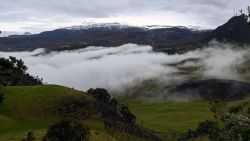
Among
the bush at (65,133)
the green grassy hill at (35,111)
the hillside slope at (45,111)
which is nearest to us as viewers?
the bush at (65,133)

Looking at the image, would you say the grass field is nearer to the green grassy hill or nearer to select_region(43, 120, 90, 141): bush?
the green grassy hill

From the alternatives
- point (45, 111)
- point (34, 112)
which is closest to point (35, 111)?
point (34, 112)

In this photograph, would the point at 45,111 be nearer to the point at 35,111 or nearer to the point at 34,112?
the point at 35,111

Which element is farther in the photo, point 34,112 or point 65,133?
point 34,112

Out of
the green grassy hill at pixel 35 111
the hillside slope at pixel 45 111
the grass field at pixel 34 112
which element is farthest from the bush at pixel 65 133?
the hillside slope at pixel 45 111

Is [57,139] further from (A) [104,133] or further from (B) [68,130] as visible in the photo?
(A) [104,133]

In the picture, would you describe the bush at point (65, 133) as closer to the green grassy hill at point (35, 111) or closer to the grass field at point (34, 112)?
the grass field at point (34, 112)

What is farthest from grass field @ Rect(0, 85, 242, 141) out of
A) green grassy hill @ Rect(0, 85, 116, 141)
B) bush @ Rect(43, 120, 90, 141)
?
bush @ Rect(43, 120, 90, 141)

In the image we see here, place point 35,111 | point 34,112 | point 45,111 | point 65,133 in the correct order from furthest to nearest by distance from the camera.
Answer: point 45,111
point 35,111
point 34,112
point 65,133

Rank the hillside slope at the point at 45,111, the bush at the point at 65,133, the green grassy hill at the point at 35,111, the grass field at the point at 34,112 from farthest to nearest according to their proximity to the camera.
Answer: the hillside slope at the point at 45,111 → the green grassy hill at the point at 35,111 → the grass field at the point at 34,112 → the bush at the point at 65,133

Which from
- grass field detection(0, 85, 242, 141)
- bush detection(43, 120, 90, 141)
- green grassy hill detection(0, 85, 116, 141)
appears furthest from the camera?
green grassy hill detection(0, 85, 116, 141)

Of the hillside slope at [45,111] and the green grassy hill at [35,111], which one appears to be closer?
the green grassy hill at [35,111]

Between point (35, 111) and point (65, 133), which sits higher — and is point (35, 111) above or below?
below

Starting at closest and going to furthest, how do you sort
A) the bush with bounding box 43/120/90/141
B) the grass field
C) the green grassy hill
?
the bush with bounding box 43/120/90/141 → the grass field → the green grassy hill
